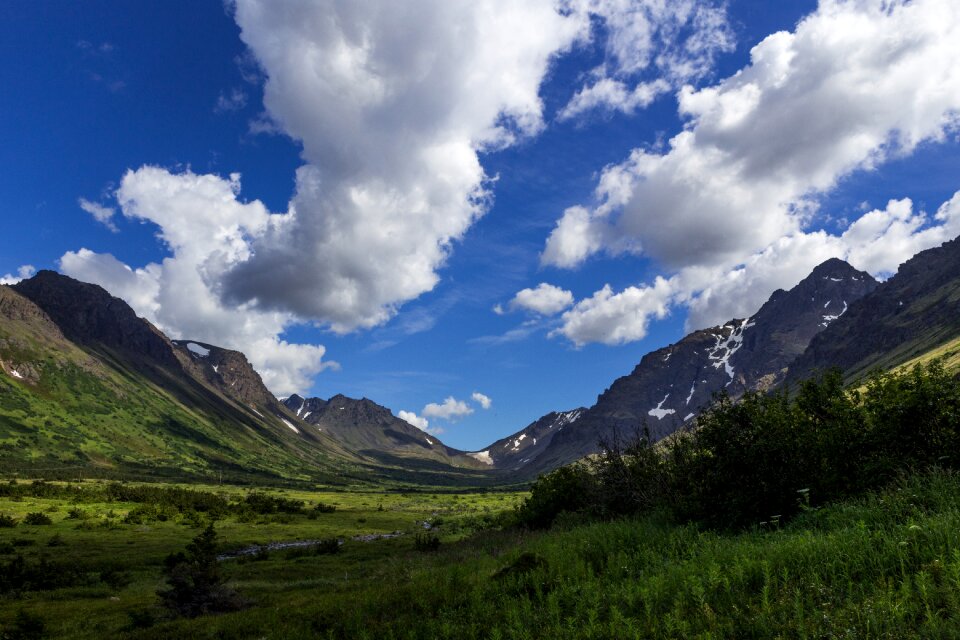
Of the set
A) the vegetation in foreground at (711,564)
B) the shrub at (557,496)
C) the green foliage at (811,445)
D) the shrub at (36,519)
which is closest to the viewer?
the vegetation in foreground at (711,564)

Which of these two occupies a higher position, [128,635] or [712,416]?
[712,416]

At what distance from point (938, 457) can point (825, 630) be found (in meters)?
9.90

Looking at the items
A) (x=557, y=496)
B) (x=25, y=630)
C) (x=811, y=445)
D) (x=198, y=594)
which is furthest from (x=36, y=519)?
(x=811, y=445)

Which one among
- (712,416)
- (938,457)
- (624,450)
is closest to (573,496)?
(624,450)

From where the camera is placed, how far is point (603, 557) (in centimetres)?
1595

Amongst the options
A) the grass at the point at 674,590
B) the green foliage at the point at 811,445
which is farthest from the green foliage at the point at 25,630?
the green foliage at the point at 811,445

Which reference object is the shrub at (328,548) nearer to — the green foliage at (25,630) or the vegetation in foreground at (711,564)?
the vegetation in foreground at (711,564)

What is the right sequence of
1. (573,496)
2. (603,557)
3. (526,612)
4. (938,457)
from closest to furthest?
(526,612) < (938,457) < (603,557) < (573,496)

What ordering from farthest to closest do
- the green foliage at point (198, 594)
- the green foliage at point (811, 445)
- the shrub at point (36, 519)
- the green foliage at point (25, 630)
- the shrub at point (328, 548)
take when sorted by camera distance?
the shrub at point (36, 519), the shrub at point (328, 548), the green foliage at point (198, 594), the green foliage at point (25, 630), the green foliage at point (811, 445)

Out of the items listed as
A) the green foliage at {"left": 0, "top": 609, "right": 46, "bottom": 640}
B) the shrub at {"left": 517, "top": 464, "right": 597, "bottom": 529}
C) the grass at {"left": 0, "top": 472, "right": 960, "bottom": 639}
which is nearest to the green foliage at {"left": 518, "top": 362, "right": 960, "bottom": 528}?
the grass at {"left": 0, "top": 472, "right": 960, "bottom": 639}

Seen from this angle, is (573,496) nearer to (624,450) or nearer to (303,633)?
(624,450)

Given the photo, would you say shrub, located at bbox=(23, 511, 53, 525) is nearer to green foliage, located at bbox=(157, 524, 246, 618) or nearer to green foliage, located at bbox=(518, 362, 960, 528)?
green foliage, located at bbox=(157, 524, 246, 618)

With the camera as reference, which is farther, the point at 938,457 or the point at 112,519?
the point at 112,519

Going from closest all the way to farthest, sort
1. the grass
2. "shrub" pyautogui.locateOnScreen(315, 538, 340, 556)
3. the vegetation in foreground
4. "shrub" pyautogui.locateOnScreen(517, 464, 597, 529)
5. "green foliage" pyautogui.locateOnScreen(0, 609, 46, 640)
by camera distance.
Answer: the grass, the vegetation in foreground, "green foliage" pyautogui.locateOnScreen(0, 609, 46, 640), "shrub" pyautogui.locateOnScreen(517, 464, 597, 529), "shrub" pyautogui.locateOnScreen(315, 538, 340, 556)
